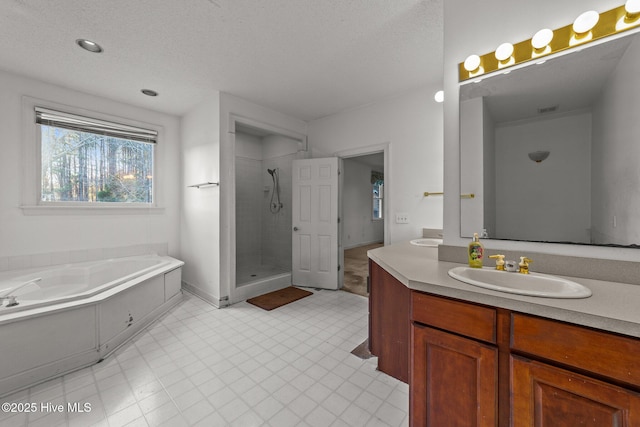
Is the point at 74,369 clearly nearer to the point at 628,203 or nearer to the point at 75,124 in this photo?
the point at 75,124

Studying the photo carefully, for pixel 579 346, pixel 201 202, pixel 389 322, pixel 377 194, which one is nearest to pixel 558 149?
pixel 579 346

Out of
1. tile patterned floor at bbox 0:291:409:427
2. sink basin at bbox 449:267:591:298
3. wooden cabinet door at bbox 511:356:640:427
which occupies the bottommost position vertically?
tile patterned floor at bbox 0:291:409:427

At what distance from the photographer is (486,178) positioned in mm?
Answer: 1464

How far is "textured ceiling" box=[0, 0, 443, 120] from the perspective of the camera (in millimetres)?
1728

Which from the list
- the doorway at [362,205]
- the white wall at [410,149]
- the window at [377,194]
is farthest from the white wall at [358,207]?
the white wall at [410,149]

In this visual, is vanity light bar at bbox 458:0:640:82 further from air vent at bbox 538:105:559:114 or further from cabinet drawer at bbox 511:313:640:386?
cabinet drawer at bbox 511:313:640:386

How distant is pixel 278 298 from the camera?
10.5 feet

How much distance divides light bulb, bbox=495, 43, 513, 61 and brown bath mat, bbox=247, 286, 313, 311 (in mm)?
2965

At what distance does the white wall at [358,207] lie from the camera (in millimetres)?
6688

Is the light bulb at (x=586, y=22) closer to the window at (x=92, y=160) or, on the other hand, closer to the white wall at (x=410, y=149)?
the white wall at (x=410, y=149)

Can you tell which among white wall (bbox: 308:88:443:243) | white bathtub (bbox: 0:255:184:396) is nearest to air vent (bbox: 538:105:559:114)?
white wall (bbox: 308:88:443:243)

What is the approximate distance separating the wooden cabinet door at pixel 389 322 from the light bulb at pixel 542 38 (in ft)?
4.96

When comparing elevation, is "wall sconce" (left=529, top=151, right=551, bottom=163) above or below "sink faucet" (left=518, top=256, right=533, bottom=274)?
above

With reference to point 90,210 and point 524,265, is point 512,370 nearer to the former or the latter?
point 524,265
